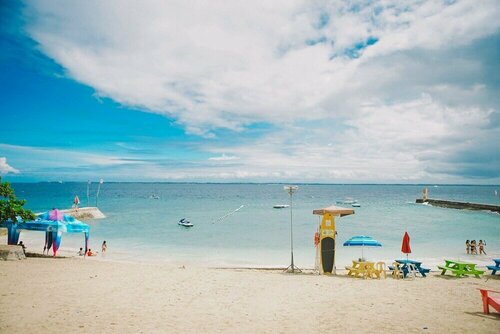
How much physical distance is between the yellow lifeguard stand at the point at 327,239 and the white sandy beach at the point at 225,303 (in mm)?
1389

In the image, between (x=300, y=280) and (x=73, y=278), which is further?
(x=300, y=280)

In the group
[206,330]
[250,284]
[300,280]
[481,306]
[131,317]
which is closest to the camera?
[206,330]

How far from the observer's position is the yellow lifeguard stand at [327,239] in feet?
47.0

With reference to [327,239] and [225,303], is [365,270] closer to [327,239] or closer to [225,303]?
[327,239]

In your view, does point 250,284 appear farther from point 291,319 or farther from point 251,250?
point 251,250

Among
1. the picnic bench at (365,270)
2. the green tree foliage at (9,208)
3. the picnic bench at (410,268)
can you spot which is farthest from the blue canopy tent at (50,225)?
the picnic bench at (410,268)

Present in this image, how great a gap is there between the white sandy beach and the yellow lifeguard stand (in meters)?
1.39

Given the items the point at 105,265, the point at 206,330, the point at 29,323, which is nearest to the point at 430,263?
the point at 206,330

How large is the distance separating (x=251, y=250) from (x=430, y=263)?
1314 cm

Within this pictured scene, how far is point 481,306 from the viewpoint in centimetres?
916

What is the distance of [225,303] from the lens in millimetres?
9227

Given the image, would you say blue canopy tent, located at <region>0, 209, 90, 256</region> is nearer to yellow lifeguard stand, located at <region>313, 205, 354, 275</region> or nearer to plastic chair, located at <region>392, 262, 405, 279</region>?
yellow lifeguard stand, located at <region>313, 205, 354, 275</region>

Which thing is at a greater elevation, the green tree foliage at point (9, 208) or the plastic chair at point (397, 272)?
the green tree foliage at point (9, 208)

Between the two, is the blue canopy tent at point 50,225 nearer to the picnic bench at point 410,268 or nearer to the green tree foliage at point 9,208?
the green tree foliage at point 9,208
